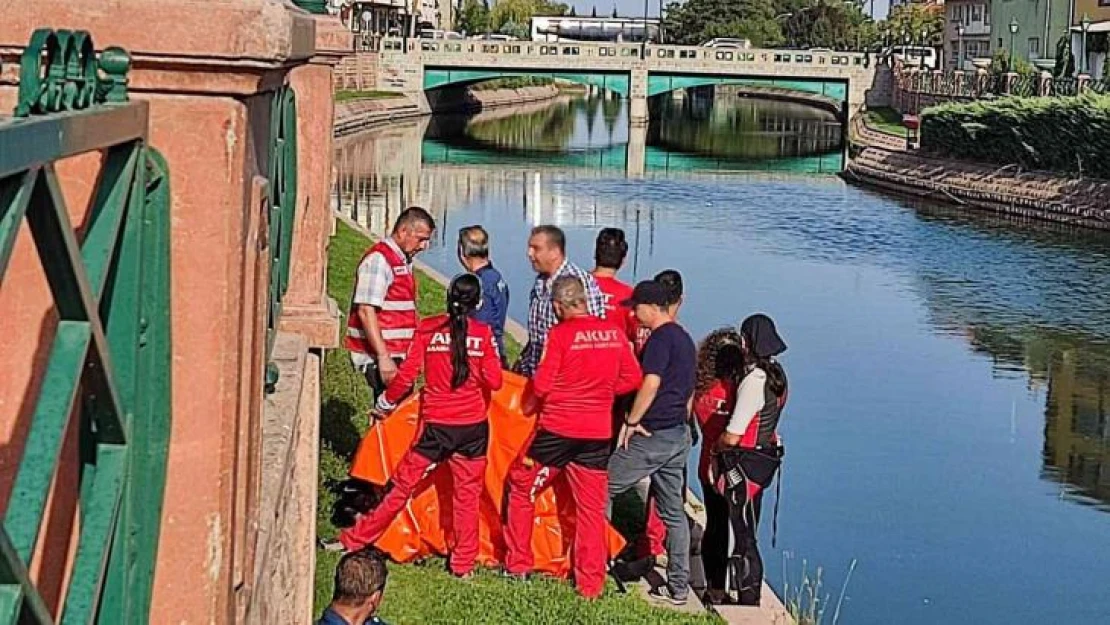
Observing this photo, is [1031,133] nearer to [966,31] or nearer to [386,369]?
[386,369]

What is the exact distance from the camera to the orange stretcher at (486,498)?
8.12 meters

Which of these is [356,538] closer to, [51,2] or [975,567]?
[975,567]

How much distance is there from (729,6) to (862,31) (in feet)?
30.3

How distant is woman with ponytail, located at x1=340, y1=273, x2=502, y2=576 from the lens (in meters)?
7.59

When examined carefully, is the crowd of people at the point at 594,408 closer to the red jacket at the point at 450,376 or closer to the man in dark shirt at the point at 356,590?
the red jacket at the point at 450,376

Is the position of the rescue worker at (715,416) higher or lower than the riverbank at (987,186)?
higher

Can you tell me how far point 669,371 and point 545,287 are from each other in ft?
2.98

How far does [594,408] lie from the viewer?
760 cm

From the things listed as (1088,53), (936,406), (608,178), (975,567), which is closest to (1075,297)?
(936,406)

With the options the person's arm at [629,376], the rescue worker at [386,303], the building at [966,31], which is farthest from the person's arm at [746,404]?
the building at [966,31]

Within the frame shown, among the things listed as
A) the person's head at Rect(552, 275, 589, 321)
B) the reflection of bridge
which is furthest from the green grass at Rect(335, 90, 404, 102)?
the person's head at Rect(552, 275, 589, 321)

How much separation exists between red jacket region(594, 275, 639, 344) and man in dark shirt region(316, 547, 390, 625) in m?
3.52

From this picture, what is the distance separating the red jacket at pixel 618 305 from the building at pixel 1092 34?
55.0 metres

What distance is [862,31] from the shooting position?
120 meters
